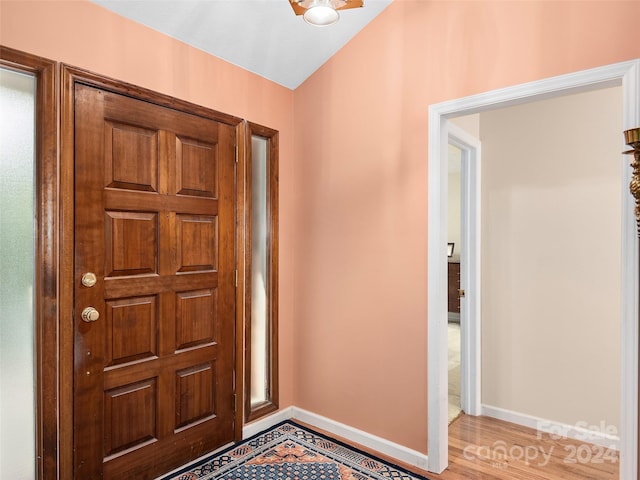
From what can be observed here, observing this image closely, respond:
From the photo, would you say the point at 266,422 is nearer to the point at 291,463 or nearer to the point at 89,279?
the point at 291,463

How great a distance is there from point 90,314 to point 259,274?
111 centimetres

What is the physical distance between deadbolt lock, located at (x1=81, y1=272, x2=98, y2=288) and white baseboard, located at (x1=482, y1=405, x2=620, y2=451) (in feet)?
8.95

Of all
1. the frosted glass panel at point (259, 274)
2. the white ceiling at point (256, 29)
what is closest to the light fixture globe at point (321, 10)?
the white ceiling at point (256, 29)

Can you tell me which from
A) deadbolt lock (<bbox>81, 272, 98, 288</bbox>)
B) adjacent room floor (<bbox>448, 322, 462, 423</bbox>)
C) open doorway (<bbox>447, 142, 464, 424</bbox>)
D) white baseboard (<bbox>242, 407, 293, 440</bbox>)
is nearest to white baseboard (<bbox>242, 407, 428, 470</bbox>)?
white baseboard (<bbox>242, 407, 293, 440</bbox>)

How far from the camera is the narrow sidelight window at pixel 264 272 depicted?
107 inches

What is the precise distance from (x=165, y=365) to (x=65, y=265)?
75 centimetres

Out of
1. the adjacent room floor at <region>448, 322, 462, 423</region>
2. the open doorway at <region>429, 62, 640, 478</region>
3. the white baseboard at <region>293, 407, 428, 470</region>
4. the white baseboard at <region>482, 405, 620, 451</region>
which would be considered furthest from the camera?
the adjacent room floor at <region>448, 322, 462, 423</region>

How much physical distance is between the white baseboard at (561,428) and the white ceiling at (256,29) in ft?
9.10

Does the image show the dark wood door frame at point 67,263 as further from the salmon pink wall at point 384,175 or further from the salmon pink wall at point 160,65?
the salmon pink wall at point 384,175

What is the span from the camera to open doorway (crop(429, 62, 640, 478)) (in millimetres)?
1661

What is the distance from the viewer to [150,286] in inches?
83.1

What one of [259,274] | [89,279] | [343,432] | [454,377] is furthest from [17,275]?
[454,377]

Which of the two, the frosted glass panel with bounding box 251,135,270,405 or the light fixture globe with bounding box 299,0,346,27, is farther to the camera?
the frosted glass panel with bounding box 251,135,270,405

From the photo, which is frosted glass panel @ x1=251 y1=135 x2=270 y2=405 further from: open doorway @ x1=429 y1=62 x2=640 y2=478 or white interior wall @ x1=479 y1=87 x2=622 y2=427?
white interior wall @ x1=479 y1=87 x2=622 y2=427
